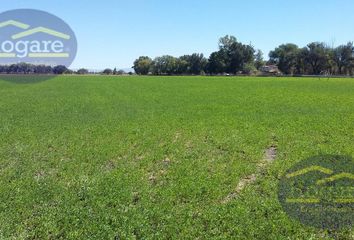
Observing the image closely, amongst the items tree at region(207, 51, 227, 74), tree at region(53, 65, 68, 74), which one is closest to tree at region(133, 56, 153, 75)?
tree at region(207, 51, 227, 74)

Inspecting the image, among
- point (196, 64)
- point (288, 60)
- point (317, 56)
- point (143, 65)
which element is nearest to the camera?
point (317, 56)

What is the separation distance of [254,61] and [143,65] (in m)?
57.1

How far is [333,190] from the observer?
7.95 metres

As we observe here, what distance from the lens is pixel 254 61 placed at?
15625 centimetres

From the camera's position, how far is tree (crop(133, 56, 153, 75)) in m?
175

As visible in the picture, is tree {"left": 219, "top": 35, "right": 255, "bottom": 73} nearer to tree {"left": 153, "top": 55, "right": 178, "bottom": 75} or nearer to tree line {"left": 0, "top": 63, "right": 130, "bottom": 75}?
tree {"left": 153, "top": 55, "right": 178, "bottom": 75}

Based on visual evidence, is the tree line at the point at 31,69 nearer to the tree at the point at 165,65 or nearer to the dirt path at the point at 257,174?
the tree at the point at 165,65

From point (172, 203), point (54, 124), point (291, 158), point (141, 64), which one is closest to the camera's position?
point (172, 203)

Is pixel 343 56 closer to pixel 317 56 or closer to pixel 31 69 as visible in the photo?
pixel 317 56

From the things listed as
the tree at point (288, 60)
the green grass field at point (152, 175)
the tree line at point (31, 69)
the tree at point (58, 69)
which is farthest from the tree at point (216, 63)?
the green grass field at point (152, 175)

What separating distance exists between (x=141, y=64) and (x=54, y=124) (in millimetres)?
163557

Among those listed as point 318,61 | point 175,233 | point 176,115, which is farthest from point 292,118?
point 318,61

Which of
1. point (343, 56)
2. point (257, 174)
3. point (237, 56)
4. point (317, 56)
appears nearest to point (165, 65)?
point (237, 56)

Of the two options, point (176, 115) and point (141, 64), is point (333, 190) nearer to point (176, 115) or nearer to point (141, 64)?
point (176, 115)
